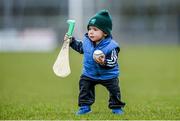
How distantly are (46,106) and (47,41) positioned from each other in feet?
88.3

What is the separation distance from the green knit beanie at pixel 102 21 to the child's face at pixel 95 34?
4 cm

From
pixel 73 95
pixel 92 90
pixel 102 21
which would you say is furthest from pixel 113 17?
pixel 102 21

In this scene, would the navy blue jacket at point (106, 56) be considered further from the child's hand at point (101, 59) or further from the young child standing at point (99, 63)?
the child's hand at point (101, 59)

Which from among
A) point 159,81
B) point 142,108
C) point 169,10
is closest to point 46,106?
point 142,108

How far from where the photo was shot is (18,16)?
48844 mm

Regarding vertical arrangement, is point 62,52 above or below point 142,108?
above

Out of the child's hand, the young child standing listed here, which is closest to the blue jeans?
the young child standing

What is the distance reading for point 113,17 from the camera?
4778 centimetres

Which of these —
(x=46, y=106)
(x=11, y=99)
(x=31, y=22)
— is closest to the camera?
(x=46, y=106)

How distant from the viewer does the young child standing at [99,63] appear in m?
7.73

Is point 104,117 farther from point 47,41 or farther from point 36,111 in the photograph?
point 47,41

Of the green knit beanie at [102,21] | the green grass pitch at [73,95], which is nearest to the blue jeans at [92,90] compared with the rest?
the green grass pitch at [73,95]

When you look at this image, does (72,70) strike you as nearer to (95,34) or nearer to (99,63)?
(95,34)

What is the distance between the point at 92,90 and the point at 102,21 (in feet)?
2.69
